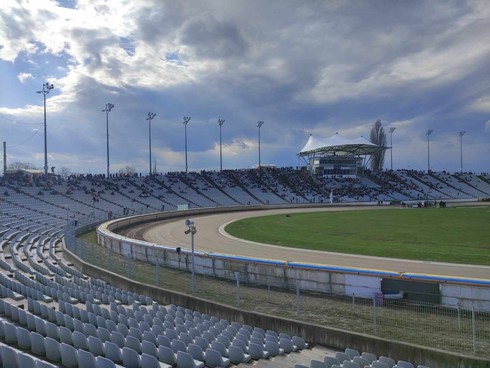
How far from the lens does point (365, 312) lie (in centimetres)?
1359

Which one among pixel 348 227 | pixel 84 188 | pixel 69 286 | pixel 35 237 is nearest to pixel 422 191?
pixel 348 227

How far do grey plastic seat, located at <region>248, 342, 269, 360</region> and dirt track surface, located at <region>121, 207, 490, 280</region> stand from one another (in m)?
11.7

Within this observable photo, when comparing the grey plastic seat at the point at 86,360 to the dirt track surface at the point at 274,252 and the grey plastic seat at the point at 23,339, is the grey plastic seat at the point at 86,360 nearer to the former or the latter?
the grey plastic seat at the point at 23,339

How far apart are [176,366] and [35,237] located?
24884mm

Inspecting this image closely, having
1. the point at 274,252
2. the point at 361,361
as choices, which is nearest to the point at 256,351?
the point at 361,361

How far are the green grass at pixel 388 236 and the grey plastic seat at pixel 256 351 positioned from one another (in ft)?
51.1

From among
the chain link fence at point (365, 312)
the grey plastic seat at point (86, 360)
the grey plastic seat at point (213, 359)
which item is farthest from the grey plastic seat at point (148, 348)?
the chain link fence at point (365, 312)

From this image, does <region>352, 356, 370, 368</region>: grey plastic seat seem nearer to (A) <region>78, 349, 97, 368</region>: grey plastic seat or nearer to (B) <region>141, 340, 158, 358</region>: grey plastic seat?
(B) <region>141, 340, 158, 358</region>: grey plastic seat

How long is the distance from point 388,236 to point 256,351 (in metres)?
25.4

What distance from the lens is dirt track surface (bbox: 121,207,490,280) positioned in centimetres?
1964

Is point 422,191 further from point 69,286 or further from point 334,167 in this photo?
point 69,286

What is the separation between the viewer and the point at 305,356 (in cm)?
1066

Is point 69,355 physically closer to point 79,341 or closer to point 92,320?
point 79,341

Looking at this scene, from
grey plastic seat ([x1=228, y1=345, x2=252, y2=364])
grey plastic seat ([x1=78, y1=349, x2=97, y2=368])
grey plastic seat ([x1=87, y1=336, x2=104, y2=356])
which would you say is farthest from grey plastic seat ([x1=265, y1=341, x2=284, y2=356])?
grey plastic seat ([x1=78, y1=349, x2=97, y2=368])
